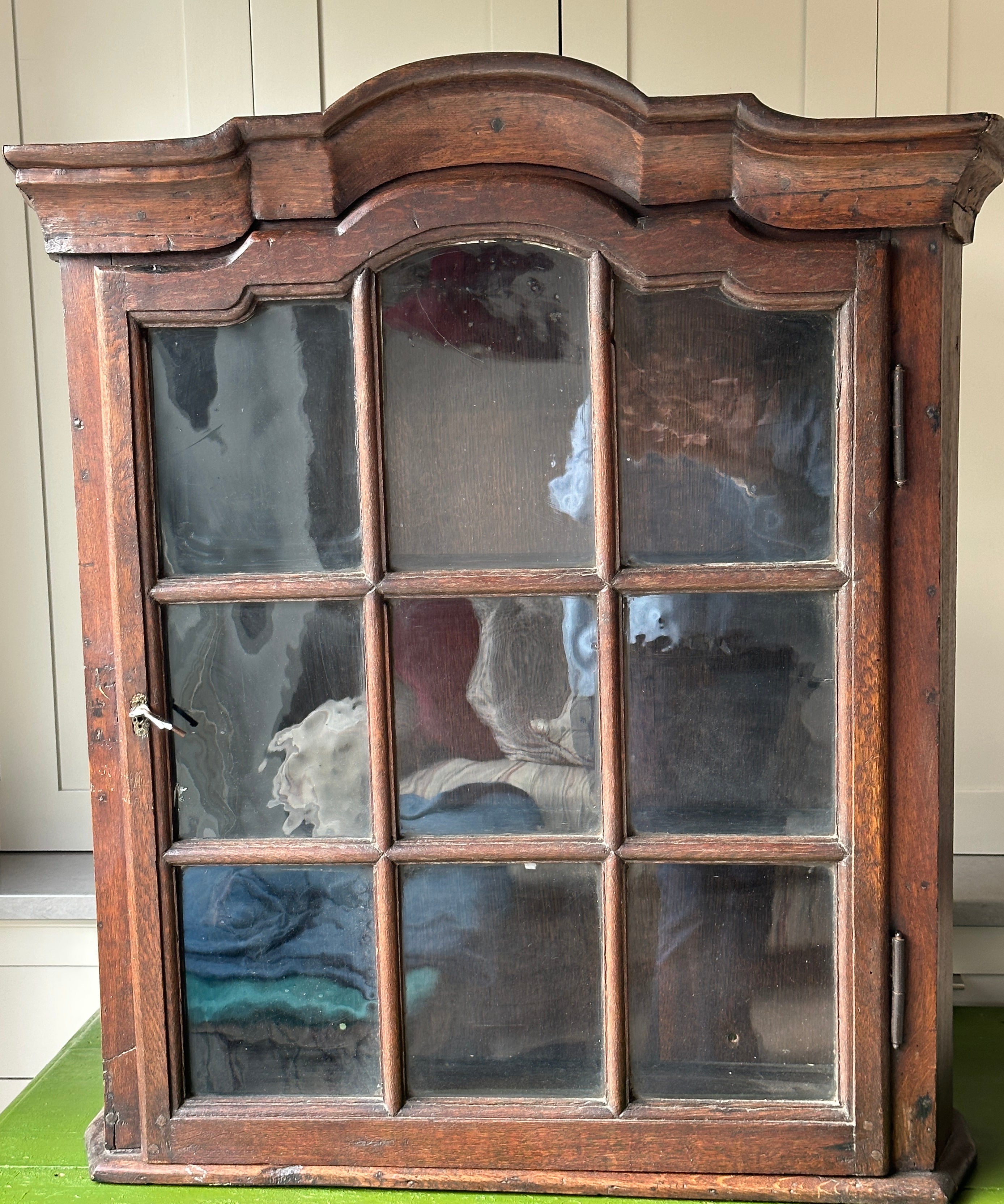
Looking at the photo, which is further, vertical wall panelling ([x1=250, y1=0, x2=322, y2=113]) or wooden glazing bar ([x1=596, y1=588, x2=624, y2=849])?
vertical wall panelling ([x1=250, y1=0, x2=322, y2=113])

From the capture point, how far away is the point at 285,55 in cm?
161

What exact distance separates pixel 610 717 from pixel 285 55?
1.16 m

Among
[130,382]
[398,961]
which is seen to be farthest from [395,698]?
[130,382]

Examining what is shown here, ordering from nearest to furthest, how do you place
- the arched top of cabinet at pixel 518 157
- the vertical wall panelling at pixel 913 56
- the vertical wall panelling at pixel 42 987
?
the arched top of cabinet at pixel 518 157
the vertical wall panelling at pixel 913 56
the vertical wall panelling at pixel 42 987

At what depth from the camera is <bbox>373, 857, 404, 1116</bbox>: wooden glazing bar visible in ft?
3.68

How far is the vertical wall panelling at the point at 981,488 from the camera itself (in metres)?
1.55

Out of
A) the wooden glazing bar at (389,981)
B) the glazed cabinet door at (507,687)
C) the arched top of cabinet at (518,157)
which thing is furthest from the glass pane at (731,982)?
the arched top of cabinet at (518,157)

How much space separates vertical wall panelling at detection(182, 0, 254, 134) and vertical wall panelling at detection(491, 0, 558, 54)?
38 cm

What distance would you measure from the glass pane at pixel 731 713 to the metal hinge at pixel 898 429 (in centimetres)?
14

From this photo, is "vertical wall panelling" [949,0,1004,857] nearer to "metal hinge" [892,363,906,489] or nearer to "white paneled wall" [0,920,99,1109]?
"metal hinge" [892,363,906,489]

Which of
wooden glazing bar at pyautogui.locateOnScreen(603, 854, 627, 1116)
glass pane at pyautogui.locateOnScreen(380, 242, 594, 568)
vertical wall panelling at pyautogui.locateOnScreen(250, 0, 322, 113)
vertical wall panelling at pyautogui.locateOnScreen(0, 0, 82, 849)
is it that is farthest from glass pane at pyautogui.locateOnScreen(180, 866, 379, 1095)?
vertical wall panelling at pyautogui.locateOnScreen(250, 0, 322, 113)

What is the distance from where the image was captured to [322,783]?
113cm

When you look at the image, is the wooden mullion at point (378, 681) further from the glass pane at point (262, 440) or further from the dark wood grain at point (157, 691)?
the dark wood grain at point (157, 691)

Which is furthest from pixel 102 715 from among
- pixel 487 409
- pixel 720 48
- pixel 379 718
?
pixel 720 48
